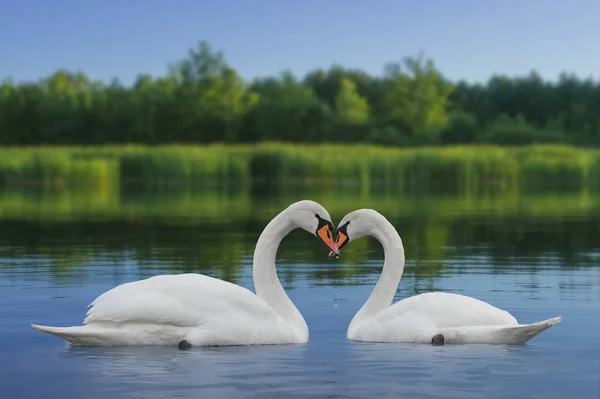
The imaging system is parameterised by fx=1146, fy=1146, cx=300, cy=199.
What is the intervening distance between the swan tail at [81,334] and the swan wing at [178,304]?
0.40 feet

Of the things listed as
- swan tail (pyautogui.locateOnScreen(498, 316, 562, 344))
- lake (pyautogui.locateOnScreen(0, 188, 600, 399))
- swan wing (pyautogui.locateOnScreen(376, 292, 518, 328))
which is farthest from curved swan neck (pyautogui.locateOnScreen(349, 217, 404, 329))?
swan tail (pyautogui.locateOnScreen(498, 316, 562, 344))

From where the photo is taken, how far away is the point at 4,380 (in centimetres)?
822

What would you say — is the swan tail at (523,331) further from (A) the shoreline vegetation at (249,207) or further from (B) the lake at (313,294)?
(A) the shoreline vegetation at (249,207)

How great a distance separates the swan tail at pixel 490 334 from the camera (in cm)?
945

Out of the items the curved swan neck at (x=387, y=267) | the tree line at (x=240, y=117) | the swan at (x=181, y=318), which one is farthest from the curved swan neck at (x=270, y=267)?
the tree line at (x=240, y=117)

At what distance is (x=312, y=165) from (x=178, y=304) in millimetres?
43379

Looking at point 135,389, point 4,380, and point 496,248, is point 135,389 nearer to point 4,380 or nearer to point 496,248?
point 4,380

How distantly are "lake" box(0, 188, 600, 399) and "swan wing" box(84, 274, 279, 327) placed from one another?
29 cm

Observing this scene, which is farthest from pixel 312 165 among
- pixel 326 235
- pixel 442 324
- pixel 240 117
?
pixel 442 324

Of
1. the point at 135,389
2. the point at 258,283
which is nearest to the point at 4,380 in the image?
the point at 135,389

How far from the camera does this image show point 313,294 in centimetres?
1336

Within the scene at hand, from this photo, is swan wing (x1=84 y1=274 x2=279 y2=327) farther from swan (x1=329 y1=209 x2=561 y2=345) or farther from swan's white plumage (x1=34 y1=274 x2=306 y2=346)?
swan (x1=329 y1=209 x2=561 y2=345)

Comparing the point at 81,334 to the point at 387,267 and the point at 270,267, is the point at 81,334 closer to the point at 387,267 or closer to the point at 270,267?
the point at 270,267

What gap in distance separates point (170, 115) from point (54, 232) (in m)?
60.3
